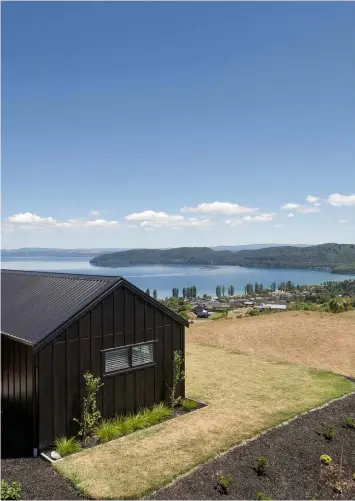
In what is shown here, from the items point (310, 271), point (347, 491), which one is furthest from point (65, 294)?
point (310, 271)

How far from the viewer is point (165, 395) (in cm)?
1149

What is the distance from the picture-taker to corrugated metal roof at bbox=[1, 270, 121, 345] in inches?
361

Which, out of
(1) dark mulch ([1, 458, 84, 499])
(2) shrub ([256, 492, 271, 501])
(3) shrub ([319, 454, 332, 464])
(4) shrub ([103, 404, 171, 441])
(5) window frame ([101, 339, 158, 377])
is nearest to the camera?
(2) shrub ([256, 492, 271, 501])

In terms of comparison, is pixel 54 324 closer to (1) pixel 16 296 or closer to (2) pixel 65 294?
(2) pixel 65 294

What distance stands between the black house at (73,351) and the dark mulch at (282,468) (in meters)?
3.20

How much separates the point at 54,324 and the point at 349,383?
10.6 meters

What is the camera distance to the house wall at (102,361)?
29.0ft

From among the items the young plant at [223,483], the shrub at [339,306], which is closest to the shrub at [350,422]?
the young plant at [223,483]

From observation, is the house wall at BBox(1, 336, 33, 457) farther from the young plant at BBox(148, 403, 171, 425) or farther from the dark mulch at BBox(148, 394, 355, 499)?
the dark mulch at BBox(148, 394, 355, 499)

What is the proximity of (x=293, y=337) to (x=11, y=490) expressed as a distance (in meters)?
17.1

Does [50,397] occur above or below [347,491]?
above

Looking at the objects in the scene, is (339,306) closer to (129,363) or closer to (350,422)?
(350,422)

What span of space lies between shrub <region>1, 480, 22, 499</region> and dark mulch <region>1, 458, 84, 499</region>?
93 millimetres

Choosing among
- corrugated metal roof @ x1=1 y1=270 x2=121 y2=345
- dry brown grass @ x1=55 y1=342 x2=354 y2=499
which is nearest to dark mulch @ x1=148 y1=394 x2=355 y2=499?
dry brown grass @ x1=55 y1=342 x2=354 y2=499
